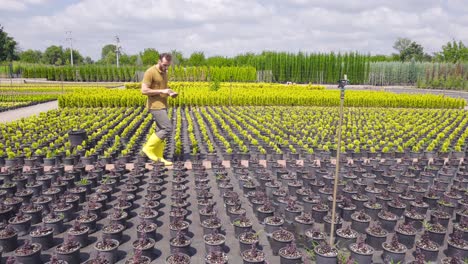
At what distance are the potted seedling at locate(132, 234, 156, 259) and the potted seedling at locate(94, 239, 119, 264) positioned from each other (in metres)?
0.21

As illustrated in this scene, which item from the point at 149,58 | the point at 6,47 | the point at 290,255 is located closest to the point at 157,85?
the point at 290,255

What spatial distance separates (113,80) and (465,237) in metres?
42.0

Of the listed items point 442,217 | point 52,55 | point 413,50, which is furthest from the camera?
point 52,55

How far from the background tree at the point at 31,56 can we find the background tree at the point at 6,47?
33003 millimetres

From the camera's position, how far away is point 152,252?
3.45m

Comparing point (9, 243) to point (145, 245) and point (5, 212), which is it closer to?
point (5, 212)

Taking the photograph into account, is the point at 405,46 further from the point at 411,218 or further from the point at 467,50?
the point at 411,218

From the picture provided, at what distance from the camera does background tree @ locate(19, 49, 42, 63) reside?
81.3 meters

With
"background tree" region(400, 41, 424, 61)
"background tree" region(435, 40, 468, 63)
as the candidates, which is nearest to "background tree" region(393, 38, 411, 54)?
"background tree" region(400, 41, 424, 61)

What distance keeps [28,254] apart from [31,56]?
99.0m

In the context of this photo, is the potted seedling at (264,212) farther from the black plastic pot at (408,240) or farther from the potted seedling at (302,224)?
the black plastic pot at (408,240)

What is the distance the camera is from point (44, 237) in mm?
3521

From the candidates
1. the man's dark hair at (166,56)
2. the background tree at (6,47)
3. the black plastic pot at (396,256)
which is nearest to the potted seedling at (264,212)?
the black plastic pot at (396,256)

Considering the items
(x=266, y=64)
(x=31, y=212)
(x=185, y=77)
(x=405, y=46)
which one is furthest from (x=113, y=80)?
(x=405, y=46)
